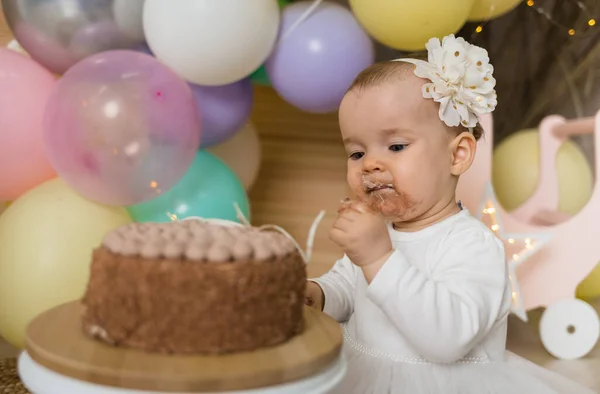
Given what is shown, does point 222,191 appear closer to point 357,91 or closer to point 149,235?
point 357,91

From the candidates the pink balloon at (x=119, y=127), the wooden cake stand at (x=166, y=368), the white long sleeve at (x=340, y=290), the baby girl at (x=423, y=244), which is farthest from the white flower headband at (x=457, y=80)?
the pink balloon at (x=119, y=127)

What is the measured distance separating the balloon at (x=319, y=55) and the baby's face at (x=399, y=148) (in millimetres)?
564

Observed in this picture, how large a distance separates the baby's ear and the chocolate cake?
0.49 metres

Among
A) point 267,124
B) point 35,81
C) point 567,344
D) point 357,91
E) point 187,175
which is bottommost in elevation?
point 567,344

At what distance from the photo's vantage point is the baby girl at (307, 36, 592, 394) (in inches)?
44.4

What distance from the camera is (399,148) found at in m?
1.27

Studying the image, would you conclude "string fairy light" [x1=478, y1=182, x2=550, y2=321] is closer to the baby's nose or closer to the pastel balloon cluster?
the pastel balloon cluster

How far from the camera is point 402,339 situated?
1.25m

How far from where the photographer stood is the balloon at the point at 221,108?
1.91 meters

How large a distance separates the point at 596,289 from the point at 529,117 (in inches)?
23.7

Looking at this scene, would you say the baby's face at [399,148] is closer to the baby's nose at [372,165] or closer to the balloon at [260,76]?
the baby's nose at [372,165]

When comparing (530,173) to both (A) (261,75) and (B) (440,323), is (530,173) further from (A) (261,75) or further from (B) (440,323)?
(B) (440,323)

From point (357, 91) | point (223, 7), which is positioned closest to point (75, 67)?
point (223, 7)

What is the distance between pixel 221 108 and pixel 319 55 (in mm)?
306
